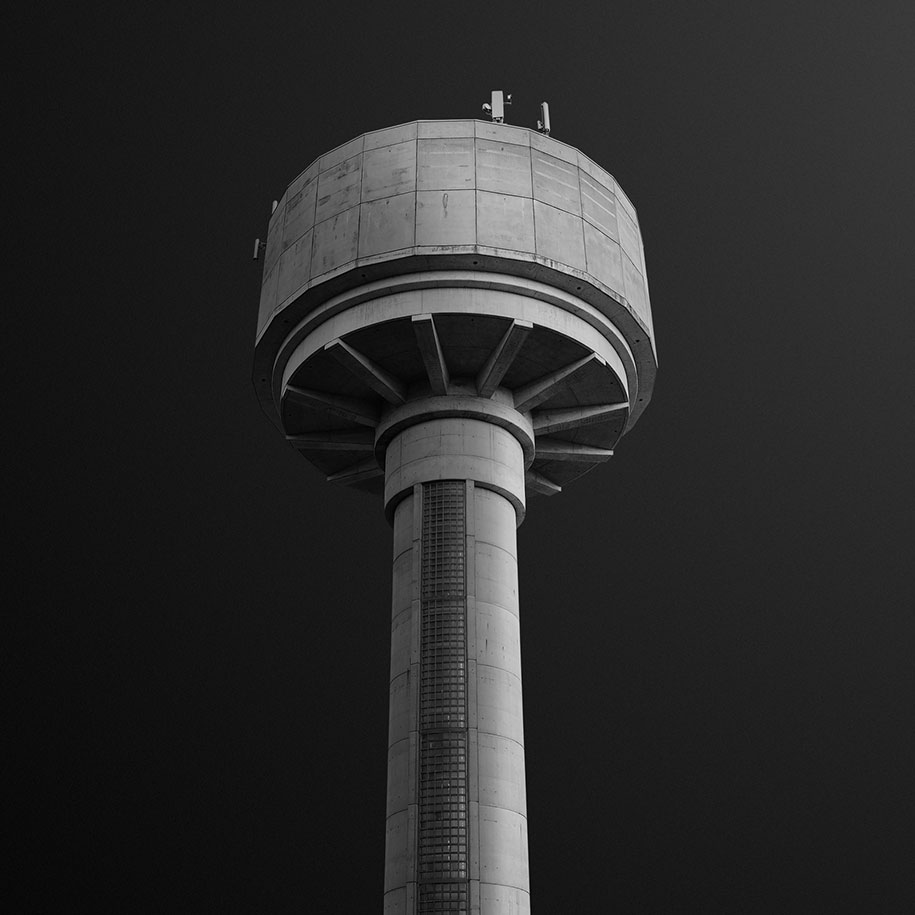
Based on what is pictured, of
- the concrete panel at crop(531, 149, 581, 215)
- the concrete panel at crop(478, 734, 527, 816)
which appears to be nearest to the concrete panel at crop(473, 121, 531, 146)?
the concrete panel at crop(531, 149, 581, 215)

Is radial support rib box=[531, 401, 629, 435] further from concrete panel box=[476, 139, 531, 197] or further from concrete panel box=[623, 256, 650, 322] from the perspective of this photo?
concrete panel box=[476, 139, 531, 197]

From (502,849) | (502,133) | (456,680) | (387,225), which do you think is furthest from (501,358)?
(502,849)

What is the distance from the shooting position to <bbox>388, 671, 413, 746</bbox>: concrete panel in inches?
968

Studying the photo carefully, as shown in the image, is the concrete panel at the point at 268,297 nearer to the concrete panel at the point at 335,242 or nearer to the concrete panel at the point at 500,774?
the concrete panel at the point at 335,242

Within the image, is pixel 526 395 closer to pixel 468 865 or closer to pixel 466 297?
pixel 466 297

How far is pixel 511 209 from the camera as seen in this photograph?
2689cm

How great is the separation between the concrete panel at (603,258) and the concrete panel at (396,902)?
48.6ft

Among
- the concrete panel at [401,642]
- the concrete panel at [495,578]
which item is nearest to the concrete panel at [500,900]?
the concrete panel at [401,642]

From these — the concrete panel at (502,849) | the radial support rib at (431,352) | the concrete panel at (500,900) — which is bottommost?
the concrete panel at (500,900)

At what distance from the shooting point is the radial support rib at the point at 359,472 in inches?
1233

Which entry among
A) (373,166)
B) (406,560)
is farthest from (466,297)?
(406,560)

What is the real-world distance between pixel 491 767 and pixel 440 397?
9.16 metres

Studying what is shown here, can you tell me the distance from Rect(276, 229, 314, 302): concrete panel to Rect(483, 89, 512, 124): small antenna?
639 cm

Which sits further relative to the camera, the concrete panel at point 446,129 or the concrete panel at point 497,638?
the concrete panel at point 446,129
